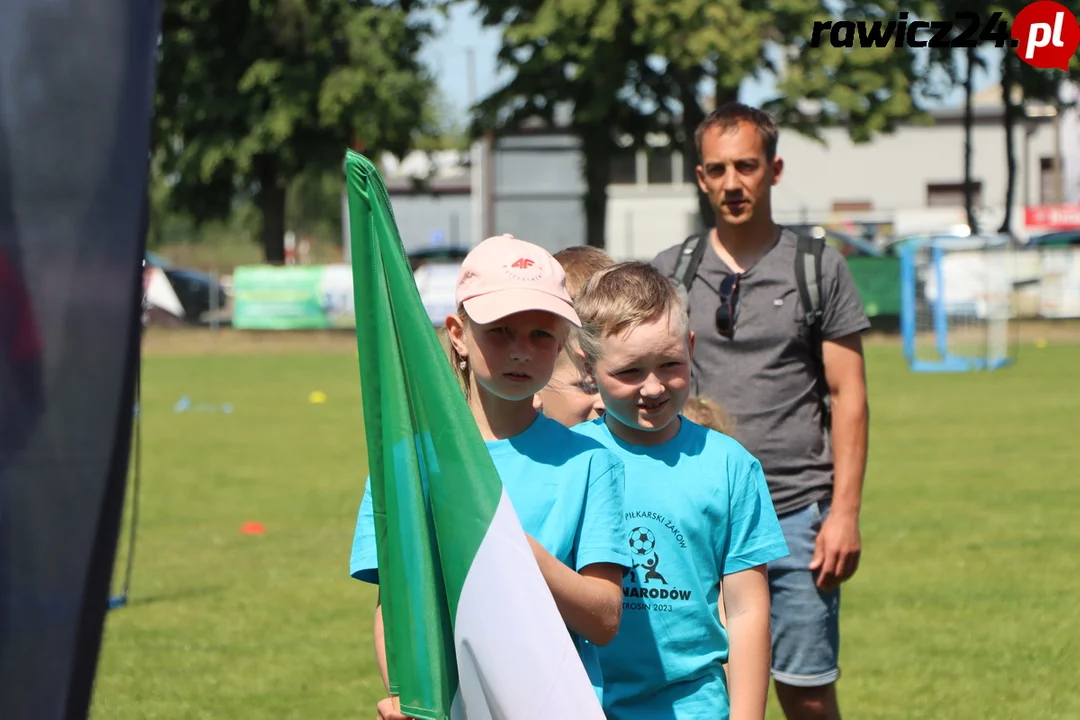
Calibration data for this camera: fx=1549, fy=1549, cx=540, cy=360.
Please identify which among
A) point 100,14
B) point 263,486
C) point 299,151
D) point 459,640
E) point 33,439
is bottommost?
point 263,486

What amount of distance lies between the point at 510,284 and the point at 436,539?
1.59 feet

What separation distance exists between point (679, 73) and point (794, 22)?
309 cm

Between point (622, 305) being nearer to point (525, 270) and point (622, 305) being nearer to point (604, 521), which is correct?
point (525, 270)

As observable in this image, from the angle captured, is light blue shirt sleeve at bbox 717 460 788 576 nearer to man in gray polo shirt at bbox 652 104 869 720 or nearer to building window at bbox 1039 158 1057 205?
man in gray polo shirt at bbox 652 104 869 720

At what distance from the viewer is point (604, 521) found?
2770 mm

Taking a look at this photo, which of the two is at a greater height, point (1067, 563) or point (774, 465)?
point (774, 465)

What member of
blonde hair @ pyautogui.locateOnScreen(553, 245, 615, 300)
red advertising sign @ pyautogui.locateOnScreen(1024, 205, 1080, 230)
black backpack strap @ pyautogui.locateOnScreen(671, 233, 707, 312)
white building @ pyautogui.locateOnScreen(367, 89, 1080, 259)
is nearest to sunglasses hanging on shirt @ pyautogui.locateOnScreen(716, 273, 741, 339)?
black backpack strap @ pyautogui.locateOnScreen(671, 233, 707, 312)

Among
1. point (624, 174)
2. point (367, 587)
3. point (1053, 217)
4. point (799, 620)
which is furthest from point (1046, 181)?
point (799, 620)

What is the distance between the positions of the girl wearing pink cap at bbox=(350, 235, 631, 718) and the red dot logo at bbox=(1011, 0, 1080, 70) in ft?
95.1

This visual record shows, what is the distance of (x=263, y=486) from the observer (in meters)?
12.7

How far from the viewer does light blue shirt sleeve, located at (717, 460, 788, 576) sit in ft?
10.4

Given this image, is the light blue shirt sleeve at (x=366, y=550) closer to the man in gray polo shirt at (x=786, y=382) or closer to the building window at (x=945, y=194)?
the man in gray polo shirt at (x=786, y=382)

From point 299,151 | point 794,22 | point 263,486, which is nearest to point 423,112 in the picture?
point 299,151

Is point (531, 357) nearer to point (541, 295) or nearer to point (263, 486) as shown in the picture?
point (541, 295)
